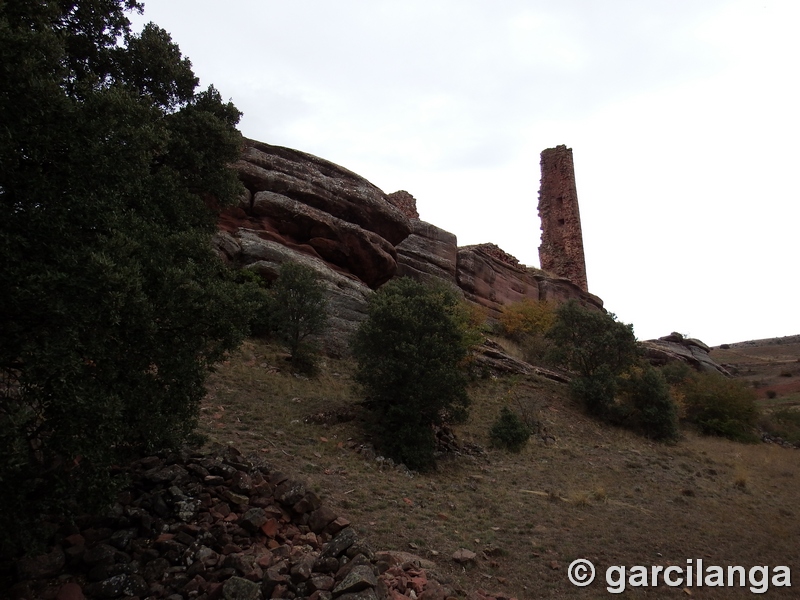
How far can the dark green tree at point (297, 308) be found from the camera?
18.5 metres

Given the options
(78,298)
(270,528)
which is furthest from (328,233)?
(78,298)

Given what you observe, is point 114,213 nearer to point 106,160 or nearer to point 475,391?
point 106,160

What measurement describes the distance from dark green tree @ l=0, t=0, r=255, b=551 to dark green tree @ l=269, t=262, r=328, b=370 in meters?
10.4

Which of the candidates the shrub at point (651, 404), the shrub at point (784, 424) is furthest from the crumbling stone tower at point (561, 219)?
the shrub at point (651, 404)

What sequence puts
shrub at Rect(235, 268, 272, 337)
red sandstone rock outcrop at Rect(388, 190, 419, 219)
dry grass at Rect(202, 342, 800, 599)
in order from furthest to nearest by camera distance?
red sandstone rock outcrop at Rect(388, 190, 419, 219) < shrub at Rect(235, 268, 272, 337) < dry grass at Rect(202, 342, 800, 599)

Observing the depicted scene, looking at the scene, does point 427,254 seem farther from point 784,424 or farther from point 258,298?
point 784,424

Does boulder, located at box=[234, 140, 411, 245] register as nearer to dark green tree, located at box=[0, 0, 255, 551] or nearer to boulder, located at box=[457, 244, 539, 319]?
boulder, located at box=[457, 244, 539, 319]

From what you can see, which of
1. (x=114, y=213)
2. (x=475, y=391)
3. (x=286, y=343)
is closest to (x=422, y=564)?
(x=114, y=213)

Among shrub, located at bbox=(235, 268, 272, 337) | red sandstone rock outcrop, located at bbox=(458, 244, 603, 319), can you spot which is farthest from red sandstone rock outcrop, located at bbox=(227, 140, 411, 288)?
red sandstone rock outcrop, located at bbox=(458, 244, 603, 319)

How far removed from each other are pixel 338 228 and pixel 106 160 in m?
19.4

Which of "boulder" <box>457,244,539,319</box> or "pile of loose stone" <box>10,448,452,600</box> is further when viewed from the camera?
"boulder" <box>457,244,539,319</box>

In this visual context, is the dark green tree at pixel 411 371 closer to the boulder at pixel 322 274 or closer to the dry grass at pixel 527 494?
the dry grass at pixel 527 494

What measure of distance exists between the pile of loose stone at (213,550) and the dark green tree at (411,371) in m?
5.41

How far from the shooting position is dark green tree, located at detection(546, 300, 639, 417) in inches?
914
